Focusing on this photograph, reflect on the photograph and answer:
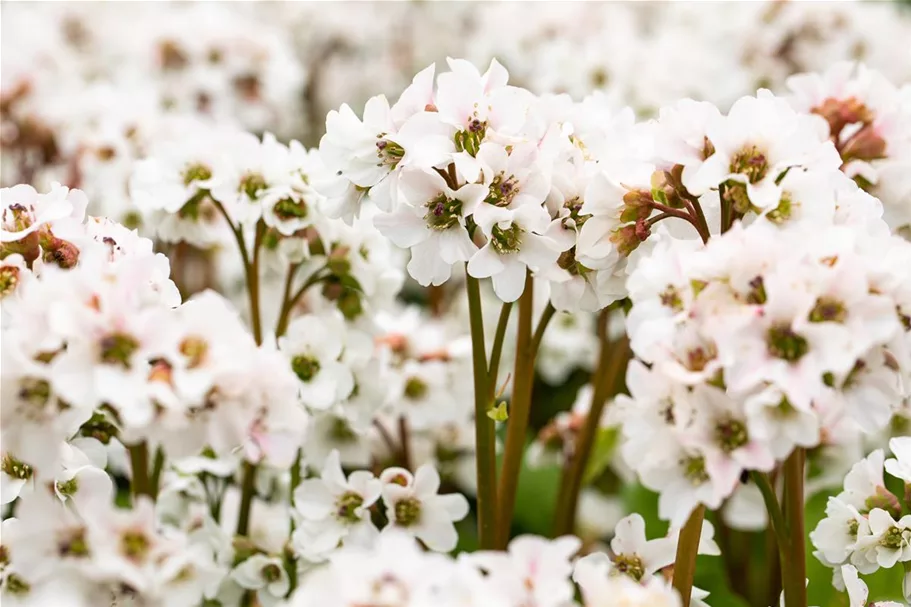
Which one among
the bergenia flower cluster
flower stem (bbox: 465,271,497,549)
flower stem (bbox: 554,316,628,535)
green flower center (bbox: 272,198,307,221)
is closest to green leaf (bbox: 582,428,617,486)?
the bergenia flower cluster

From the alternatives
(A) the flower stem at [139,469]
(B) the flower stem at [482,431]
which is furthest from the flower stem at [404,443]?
(A) the flower stem at [139,469]

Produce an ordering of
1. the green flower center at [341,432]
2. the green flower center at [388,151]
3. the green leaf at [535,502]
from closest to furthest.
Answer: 1. the green flower center at [388,151]
2. the green flower center at [341,432]
3. the green leaf at [535,502]

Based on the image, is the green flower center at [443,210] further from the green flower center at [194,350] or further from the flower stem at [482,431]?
the green flower center at [194,350]

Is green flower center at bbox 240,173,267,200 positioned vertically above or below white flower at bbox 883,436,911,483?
above

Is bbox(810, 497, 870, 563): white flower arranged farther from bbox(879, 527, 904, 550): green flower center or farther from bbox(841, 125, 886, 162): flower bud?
bbox(841, 125, 886, 162): flower bud

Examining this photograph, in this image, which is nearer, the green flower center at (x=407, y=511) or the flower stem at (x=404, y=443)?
the green flower center at (x=407, y=511)

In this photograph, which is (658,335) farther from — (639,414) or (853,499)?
(853,499)

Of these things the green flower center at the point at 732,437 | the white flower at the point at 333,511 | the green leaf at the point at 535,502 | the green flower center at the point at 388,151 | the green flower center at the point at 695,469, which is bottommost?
the green leaf at the point at 535,502
